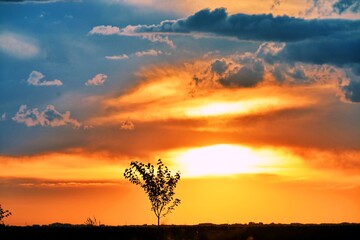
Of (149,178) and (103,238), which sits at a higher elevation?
(149,178)

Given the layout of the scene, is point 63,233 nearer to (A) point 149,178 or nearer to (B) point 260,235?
(A) point 149,178

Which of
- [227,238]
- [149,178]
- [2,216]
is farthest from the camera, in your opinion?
[2,216]

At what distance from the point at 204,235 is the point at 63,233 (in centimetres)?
2649

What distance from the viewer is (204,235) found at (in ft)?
364

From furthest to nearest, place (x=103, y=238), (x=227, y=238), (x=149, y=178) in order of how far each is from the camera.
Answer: (x=149, y=178), (x=103, y=238), (x=227, y=238)

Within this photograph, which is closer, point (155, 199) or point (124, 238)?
point (124, 238)

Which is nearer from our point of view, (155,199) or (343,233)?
(343,233)

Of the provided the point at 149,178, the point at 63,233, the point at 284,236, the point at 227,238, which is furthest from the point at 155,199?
the point at 227,238

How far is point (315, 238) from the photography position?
365 ft

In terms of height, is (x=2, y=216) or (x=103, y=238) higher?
(x=2, y=216)

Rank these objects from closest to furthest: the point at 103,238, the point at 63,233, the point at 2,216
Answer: the point at 103,238 → the point at 63,233 → the point at 2,216

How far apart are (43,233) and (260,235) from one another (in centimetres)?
3684

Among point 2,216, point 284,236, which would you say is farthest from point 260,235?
point 2,216

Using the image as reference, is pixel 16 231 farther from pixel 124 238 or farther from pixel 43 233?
pixel 124 238
